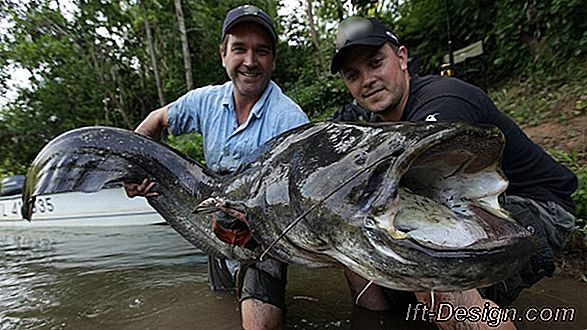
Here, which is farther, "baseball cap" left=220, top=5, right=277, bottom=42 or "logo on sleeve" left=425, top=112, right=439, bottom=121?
"baseball cap" left=220, top=5, right=277, bottom=42

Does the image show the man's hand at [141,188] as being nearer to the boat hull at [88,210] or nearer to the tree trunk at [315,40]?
the boat hull at [88,210]

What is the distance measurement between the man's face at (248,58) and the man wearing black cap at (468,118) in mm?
598

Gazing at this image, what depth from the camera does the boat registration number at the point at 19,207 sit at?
7.66 m

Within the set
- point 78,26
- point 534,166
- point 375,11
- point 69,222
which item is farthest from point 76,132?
point 78,26

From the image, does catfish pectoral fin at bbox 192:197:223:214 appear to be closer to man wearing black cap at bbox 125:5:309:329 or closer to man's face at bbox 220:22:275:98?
man wearing black cap at bbox 125:5:309:329

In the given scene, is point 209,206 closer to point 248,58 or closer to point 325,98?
point 248,58

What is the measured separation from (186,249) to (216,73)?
36.3ft

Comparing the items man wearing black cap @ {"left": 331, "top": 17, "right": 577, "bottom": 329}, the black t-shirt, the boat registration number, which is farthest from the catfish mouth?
the boat registration number

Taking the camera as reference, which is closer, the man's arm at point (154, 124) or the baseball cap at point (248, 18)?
the baseball cap at point (248, 18)

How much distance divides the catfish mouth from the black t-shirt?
446 millimetres

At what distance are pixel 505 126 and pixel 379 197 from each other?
1.07 m

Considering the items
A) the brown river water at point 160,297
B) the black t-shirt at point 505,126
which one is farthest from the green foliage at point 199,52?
the black t-shirt at point 505,126

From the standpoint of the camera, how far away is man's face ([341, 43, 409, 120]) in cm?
215

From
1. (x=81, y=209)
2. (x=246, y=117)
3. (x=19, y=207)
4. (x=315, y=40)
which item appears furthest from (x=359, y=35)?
(x=315, y=40)
